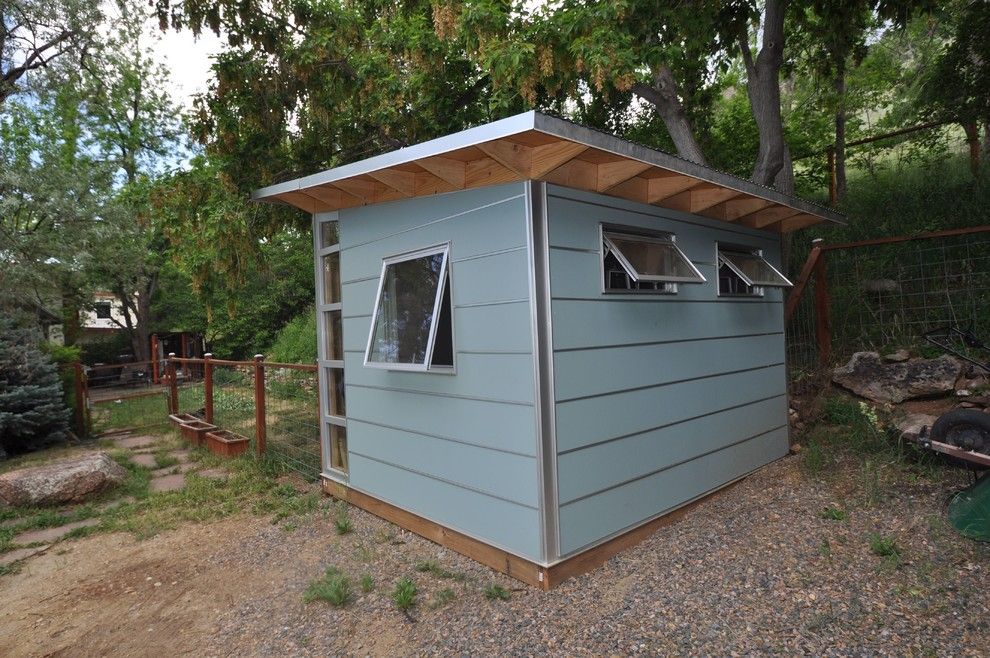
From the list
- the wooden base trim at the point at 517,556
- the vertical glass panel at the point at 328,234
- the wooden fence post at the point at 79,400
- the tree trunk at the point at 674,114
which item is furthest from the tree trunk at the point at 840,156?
the wooden fence post at the point at 79,400

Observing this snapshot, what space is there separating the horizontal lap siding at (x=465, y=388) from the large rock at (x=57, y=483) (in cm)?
270

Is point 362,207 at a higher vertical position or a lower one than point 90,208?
lower

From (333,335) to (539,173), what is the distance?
2.51m

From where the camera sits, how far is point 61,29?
1140 cm

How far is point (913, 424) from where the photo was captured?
13.2ft

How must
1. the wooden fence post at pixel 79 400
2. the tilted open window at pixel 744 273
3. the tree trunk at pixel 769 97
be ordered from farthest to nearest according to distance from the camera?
the wooden fence post at pixel 79 400, the tree trunk at pixel 769 97, the tilted open window at pixel 744 273

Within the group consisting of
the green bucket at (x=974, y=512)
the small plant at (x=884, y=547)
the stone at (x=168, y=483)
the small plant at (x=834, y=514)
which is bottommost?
the stone at (x=168, y=483)

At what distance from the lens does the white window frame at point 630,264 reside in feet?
10.7

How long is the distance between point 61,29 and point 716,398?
46.7 feet

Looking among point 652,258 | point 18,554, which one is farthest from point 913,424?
point 18,554

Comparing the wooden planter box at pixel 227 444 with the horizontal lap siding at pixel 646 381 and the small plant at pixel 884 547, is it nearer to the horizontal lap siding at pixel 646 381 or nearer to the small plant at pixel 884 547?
the horizontal lap siding at pixel 646 381

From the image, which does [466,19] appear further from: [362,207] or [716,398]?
[716,398]

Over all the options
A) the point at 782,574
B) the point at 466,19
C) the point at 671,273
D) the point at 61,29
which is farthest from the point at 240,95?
the point at 61,29

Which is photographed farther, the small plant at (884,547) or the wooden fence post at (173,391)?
the wooden fence post at (173,391)
